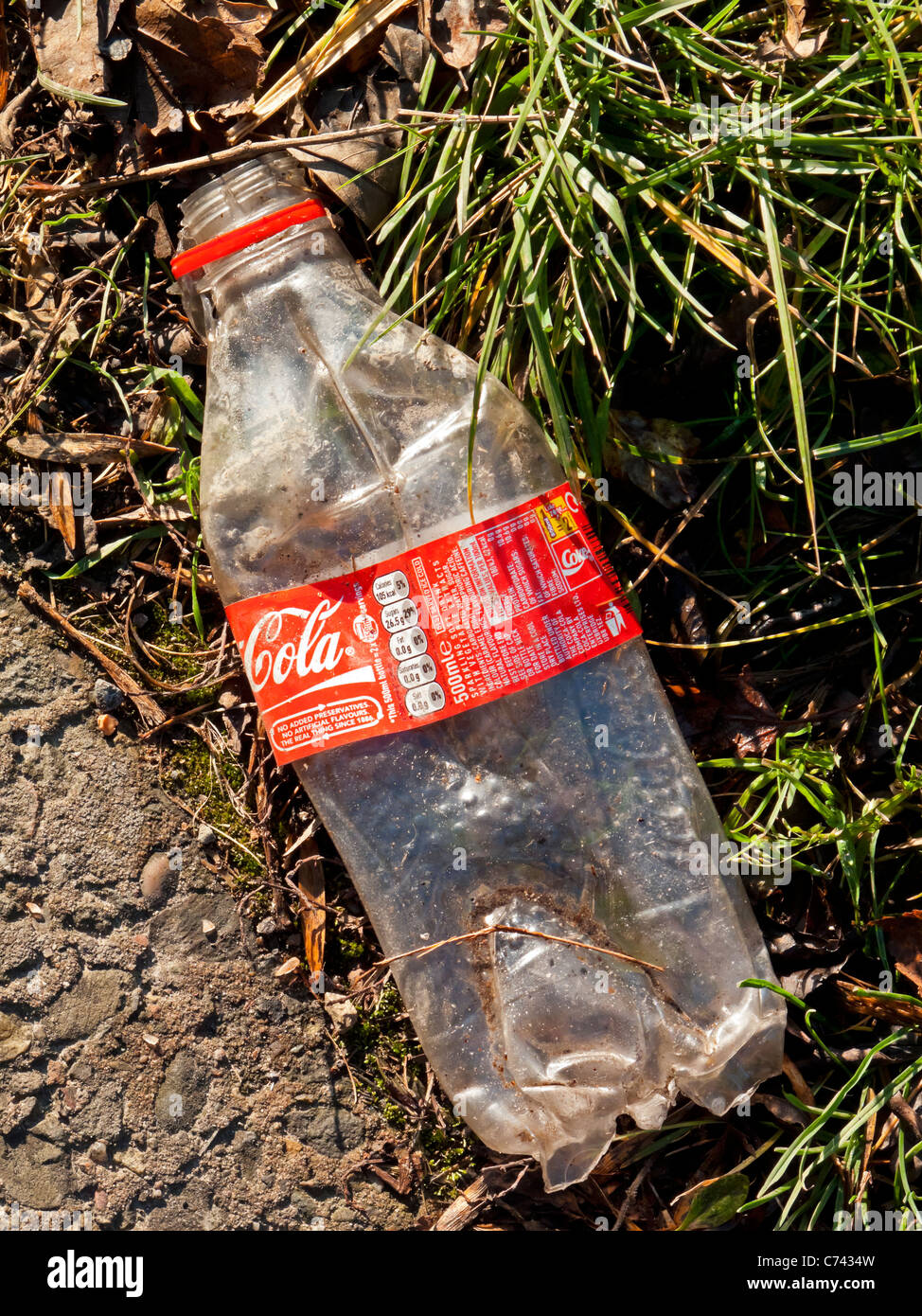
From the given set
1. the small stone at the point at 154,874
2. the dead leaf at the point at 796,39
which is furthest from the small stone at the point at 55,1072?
the dead leaf at the point at 796,39

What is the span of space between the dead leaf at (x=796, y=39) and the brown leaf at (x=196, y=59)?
1.27 m

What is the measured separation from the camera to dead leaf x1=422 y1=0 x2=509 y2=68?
2197mm

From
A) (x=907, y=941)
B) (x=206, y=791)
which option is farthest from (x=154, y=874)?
(x=907, y=941)

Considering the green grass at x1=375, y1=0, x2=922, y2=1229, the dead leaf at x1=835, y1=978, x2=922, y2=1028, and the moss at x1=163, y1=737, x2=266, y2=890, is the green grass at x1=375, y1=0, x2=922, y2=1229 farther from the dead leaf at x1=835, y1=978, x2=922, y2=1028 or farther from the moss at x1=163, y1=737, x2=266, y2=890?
the moss at x1=163, y1=737, x2=266, y2=890

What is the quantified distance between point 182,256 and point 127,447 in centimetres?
57

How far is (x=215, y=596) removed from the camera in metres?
2.63

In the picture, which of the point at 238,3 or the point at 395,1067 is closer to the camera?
the point at 238,3

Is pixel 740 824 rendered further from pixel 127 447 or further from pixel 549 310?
pixel 127 447

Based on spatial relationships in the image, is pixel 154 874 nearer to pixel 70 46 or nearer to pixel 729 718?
pixel 729 718

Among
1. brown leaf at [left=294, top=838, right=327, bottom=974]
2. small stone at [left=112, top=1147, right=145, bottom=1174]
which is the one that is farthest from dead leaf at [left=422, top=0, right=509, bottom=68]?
small stone at [left=112, top=1147, right=145, bottom=1174]

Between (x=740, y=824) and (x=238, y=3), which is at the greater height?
(x=238, y=3)

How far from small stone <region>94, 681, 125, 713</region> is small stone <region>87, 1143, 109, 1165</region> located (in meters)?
1.25

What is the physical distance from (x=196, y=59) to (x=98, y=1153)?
3.01m

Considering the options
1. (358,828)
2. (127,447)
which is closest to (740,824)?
(358,828)
